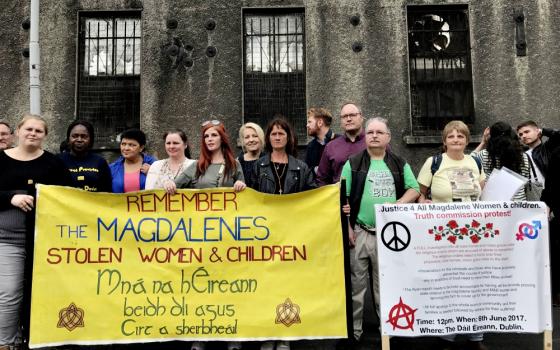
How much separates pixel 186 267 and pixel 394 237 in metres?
1.89

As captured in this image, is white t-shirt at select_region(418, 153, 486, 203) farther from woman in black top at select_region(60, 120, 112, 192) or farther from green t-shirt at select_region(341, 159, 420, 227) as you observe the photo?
woman in black top at select_region(60, 120, 112, 192)

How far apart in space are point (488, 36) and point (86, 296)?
829cm

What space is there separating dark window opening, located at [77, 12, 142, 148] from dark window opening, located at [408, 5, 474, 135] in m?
5.23

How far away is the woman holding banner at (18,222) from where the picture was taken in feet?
14.8

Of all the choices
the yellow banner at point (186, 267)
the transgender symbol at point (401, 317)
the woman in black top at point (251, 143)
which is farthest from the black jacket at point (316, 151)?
the transgender symbol at point (401, 317)

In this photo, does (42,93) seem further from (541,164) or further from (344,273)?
(541,164)

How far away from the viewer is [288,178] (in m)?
4.94

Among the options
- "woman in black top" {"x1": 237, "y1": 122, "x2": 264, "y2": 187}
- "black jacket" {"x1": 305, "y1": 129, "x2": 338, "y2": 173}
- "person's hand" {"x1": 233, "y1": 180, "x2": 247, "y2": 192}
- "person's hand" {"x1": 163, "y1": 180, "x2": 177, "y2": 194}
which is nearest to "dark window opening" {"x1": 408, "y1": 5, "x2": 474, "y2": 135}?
"black jacket" {"x1": 305, "y1": 129, "x2": 338, "y2": 173}

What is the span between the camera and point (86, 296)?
4609 millimetres

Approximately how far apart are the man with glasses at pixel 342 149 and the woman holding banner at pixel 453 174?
0.85 m

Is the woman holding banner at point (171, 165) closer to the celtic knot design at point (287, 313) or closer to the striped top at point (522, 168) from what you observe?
the celtic knot design at point (287, 313)

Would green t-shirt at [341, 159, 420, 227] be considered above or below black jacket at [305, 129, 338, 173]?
below

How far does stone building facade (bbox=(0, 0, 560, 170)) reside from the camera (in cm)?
948

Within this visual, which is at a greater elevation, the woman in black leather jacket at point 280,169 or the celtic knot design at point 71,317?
the woman in black leather jacket at point 280,169
